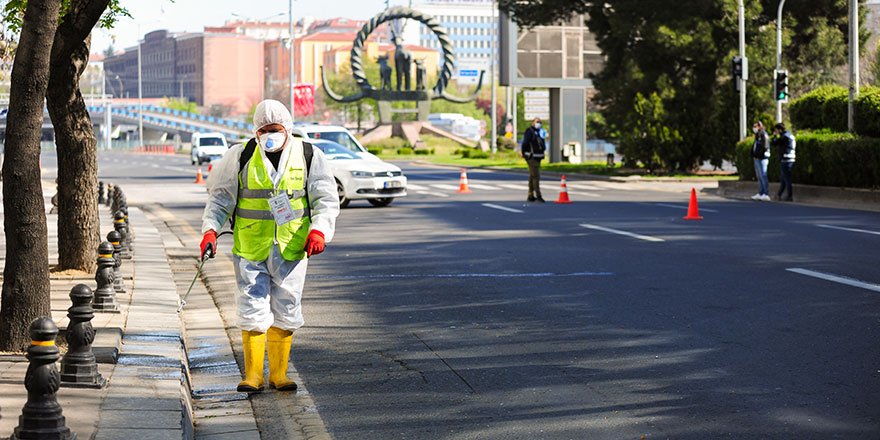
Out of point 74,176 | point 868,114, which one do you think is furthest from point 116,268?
point 868,114

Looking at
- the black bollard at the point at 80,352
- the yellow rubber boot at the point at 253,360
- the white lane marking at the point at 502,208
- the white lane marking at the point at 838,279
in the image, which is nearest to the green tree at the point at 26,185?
the black bollard at the point at 80,352

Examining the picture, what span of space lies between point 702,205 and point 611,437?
2170cm

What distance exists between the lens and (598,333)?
995 cm

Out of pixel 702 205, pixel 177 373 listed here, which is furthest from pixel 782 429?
pixel 702 205

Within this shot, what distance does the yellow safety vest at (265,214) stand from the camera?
7.86 m

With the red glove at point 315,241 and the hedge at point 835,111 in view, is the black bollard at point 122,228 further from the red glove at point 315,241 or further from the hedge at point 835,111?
the hedge at point 835,111

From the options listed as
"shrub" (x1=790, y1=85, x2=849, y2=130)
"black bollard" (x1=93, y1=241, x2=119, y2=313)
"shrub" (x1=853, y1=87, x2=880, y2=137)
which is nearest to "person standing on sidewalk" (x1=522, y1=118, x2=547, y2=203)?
"shrub" (x1=853, y1=87, x2=880, y2=137)

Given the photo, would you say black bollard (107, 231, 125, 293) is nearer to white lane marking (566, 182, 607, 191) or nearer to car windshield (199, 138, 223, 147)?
white lane marking (566, 182, 607, 191)

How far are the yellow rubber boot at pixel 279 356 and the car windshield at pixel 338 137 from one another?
73.1 ft

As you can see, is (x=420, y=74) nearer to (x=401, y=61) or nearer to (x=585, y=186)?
(x=401, y=61)

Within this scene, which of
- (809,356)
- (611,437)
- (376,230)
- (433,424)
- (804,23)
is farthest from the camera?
(804,23)

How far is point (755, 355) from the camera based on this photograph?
29.0ft

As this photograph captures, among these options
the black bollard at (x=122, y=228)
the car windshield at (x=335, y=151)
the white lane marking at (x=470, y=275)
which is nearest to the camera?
the white lane marking at (x=470, y=275)

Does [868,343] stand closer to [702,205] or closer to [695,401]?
[695,401]
